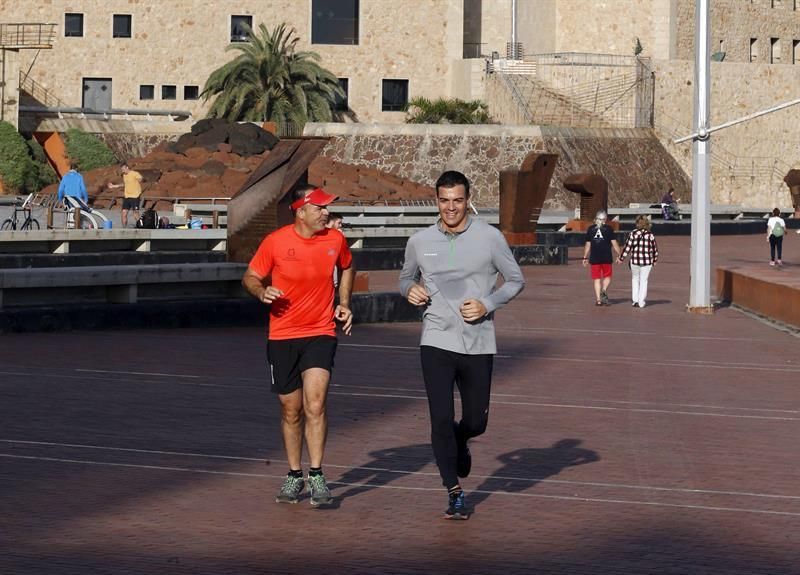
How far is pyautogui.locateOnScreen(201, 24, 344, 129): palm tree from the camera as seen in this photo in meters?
63.8

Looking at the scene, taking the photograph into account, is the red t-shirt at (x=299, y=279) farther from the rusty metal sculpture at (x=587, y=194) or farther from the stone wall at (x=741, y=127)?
the stone wall at (x=741, y=127)

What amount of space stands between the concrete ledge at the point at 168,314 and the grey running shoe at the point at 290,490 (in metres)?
8.87

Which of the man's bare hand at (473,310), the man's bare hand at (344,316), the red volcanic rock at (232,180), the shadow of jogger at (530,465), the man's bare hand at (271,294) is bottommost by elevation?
the shadow of jogger at (530,465)

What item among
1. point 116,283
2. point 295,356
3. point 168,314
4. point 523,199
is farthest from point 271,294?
point 523,199

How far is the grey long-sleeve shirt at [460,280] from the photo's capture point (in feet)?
27.3

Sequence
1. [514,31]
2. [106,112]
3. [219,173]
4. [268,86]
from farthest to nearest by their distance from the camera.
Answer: [514,31] → [106,112] → [268,86] → [219,173]

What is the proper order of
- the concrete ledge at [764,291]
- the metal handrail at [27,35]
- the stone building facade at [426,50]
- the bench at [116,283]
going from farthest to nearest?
1. the stone building facade at [426,50]
2. the metal handrail at [27,35]
3. the concrete ledge at [764,291]
4. the bench at [116,283]

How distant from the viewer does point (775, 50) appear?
82000 millimetres

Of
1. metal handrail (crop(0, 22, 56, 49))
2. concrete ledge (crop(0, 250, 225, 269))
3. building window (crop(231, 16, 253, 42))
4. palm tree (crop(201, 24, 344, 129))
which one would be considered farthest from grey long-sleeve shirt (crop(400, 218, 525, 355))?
building window (crop(231, 16, 253, 42))

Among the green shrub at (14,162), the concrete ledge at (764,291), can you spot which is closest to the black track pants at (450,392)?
→ the concrete ledge at (764,291)

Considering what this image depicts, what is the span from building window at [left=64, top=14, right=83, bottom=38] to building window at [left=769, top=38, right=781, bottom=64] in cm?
3424

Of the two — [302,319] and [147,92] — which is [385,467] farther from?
[147,92]

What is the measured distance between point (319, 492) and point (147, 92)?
208 ft

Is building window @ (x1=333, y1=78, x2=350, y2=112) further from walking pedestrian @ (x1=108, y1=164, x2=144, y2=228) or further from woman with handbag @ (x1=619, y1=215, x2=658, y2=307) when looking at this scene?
woman with handbag @ (x1=619, y1=215, x2=658, y2=307)
